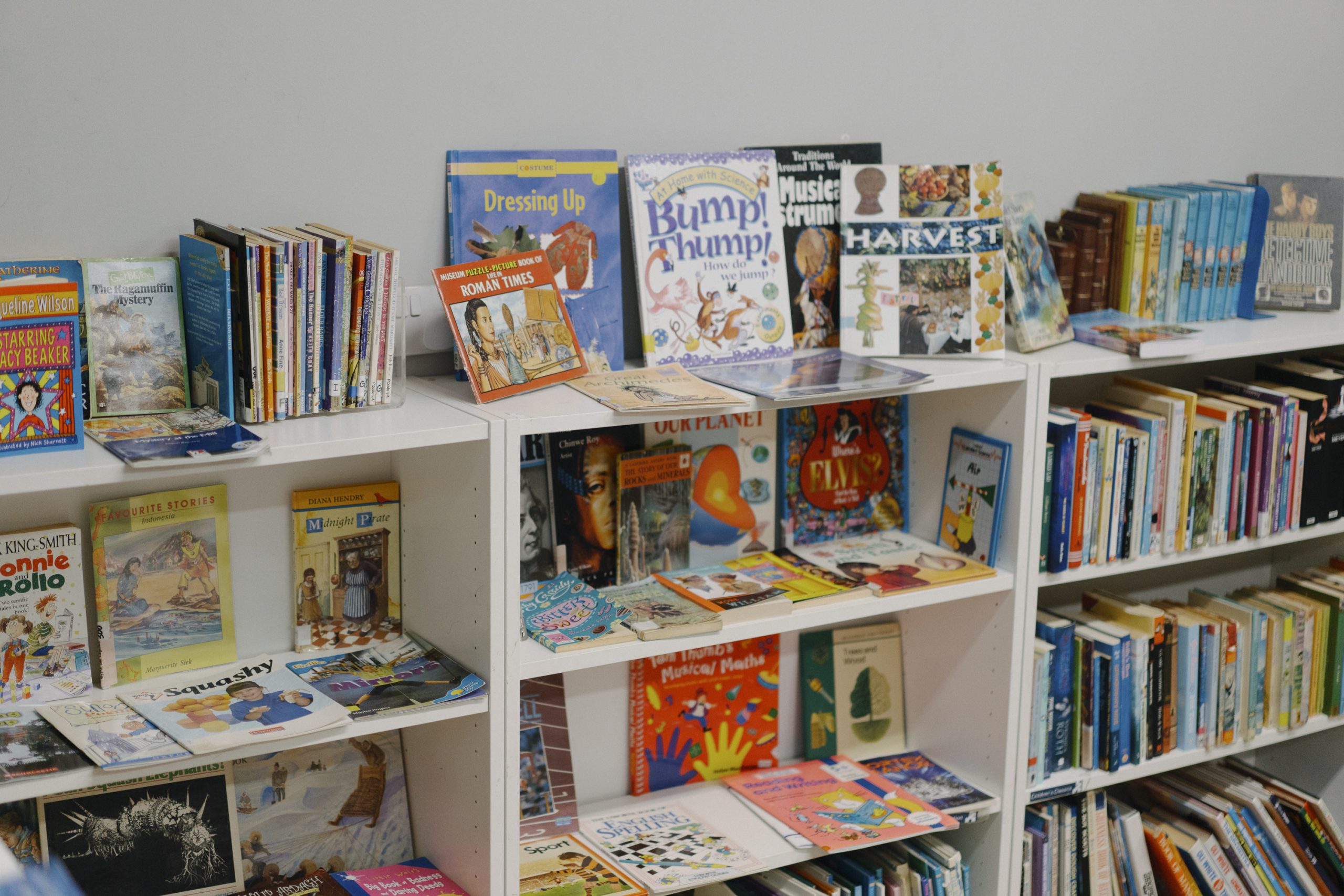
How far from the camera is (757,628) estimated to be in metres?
1.82

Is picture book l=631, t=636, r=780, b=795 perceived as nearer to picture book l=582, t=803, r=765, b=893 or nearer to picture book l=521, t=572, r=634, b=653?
picture book l=582, t=803, r=765, b=893

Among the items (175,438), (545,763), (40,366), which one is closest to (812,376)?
(545,763)

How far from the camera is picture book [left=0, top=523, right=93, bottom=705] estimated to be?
1.53 meters

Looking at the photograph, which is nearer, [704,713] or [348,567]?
[348,567]

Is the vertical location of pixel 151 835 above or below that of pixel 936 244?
below

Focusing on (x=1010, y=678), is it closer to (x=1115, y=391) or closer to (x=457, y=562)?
(x=1115, y=391)

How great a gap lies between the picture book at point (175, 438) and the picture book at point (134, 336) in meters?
0.02

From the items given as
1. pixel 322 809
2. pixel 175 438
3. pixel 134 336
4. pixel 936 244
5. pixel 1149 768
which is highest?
pixel 936 244

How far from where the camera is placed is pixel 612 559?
1953 millimetres

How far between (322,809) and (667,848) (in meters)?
0.52

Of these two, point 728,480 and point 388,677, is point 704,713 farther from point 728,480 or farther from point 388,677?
point 388,677

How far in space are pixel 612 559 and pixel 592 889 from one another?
488 millimetres

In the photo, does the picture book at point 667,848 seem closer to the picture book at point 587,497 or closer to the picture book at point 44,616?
the picture book at point 587,497

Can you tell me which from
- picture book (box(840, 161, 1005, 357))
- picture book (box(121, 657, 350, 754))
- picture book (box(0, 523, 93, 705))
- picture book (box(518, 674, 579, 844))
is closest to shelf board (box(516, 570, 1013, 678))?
picture book (box(518, 674, 579, 844))
